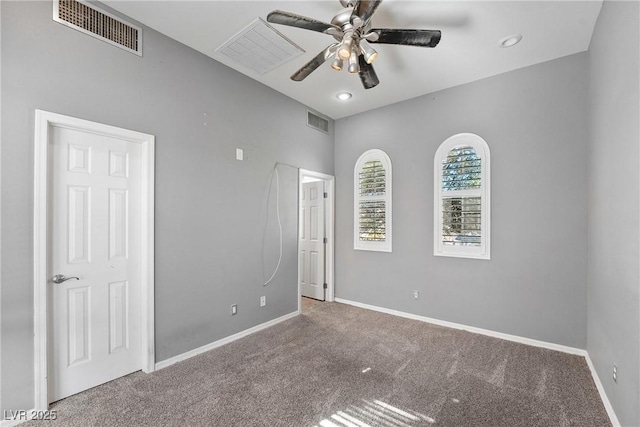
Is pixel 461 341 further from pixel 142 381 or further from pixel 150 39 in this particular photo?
pixel 150 39

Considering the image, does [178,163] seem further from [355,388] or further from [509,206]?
[509,206]

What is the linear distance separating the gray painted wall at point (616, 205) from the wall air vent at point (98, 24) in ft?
11.7

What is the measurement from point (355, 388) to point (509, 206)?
264 centimetres

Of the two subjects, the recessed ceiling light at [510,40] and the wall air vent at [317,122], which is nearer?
the recessed ceiling light at [510,40]

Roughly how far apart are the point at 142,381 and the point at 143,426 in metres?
0.62

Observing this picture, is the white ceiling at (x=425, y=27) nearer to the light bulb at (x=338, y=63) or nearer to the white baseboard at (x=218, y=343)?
the light bulb at (x=338, y=63)

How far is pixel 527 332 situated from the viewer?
10.5 feet

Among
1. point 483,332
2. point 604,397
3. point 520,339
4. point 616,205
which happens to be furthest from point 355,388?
point 616,205

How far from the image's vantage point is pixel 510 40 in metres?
2.76

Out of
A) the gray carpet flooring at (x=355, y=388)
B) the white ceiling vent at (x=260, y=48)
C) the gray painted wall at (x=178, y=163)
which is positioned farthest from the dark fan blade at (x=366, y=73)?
the gray carpet flooring at (x=355, y=388)

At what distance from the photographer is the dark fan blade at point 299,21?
1.92m

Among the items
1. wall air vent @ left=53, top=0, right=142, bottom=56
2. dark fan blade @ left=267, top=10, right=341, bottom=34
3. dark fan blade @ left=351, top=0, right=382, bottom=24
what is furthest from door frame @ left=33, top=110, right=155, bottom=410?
dark fan blade @ left=351, top=0, right=382, bottom=24

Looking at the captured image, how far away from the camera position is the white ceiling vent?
264 centimetres

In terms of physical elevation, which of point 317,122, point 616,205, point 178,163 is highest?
point 317,122
